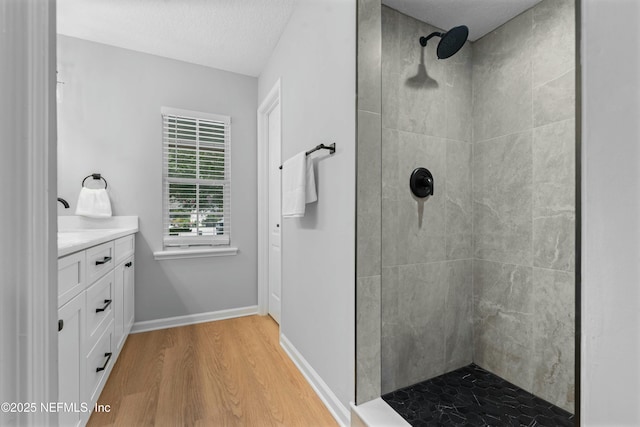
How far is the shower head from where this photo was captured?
147 cm

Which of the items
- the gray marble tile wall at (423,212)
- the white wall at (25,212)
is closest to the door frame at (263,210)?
the gray marble tile wall at (423,212)

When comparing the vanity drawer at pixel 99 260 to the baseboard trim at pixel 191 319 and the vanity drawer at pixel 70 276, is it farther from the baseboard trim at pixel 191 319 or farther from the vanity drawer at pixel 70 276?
the baseboard trim at pixel 191 319

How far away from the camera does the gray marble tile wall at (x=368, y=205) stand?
1.29 meters

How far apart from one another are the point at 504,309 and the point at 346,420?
3.56 ft

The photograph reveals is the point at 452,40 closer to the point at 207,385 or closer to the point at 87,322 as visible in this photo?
the point at 87,322

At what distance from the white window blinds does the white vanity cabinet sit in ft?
2.35

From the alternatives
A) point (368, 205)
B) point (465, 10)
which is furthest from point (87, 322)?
point (465, 10)

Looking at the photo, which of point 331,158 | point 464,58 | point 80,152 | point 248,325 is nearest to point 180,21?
point 80,152

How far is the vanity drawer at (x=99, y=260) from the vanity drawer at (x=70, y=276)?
9cm

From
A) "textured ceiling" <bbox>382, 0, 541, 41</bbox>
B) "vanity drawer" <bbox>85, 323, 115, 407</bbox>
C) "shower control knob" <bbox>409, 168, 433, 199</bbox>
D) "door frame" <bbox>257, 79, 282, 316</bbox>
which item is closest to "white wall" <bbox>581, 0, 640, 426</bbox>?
"shower control knob" <bbox>409, 168, 433, 199</bbox>

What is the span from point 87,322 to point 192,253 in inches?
54.8

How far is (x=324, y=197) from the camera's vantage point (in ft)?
5.27

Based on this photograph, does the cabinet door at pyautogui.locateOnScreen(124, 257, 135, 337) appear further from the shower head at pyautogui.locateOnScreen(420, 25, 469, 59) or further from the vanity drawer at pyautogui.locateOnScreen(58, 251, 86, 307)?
the shower head at pyautogui.locateOnScreen(420, 25, 469, 59)

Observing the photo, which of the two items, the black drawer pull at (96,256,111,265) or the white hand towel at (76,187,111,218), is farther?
the white hand towel at (76,187,111,218)
